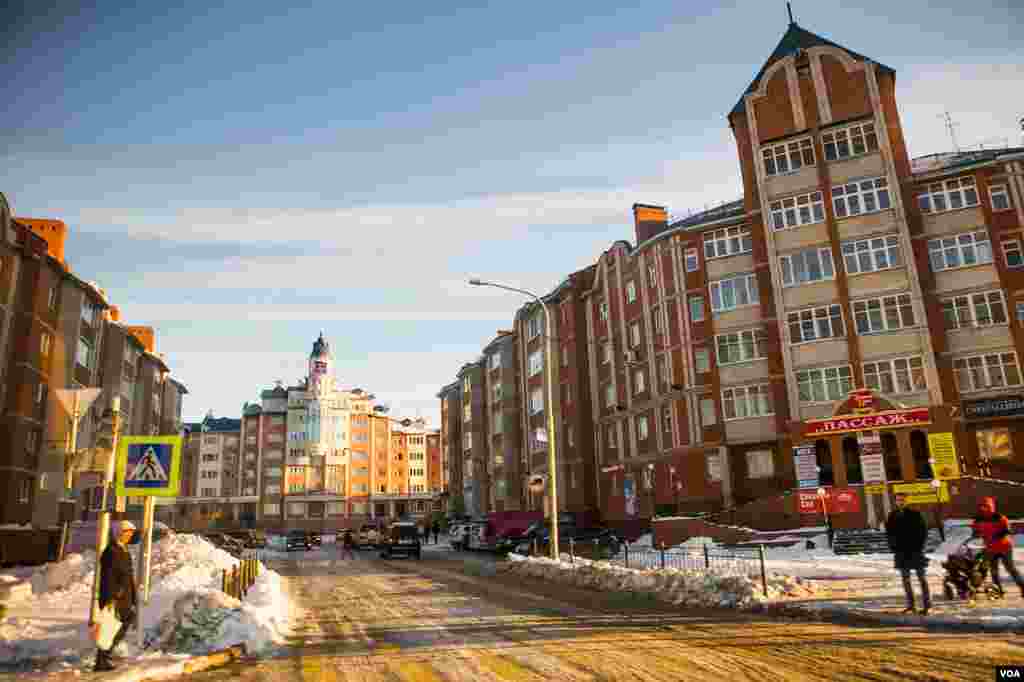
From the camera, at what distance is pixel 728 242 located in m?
39.1

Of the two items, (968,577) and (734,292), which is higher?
(734,292)

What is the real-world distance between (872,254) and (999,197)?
20.3ft

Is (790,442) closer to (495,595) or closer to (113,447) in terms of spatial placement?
(495,595)

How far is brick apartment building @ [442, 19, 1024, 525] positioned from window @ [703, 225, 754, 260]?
8 cm

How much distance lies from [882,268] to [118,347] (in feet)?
162

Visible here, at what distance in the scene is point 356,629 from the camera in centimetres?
1190

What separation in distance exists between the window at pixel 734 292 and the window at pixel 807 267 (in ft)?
6.13

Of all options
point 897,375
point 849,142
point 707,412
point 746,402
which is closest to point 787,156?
point 849,142

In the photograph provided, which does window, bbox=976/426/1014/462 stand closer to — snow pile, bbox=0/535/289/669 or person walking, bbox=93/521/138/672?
snow pile, bbox=0/535/289/669

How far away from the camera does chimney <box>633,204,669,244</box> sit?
4653cm

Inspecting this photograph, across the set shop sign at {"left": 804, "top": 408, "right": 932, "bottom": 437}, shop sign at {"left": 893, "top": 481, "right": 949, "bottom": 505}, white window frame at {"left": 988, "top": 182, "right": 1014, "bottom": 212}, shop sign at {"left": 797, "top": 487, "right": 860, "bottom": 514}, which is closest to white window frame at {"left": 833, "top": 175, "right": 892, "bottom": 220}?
white window frame at {"left": 988, "top": 182, "right": 1014, "bottom": 212}

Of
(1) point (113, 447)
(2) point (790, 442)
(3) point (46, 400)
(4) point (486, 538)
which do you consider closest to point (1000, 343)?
(2) point (790, 442)

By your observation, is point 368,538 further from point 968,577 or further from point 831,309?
point 968,577

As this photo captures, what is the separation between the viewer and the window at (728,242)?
126 feet
